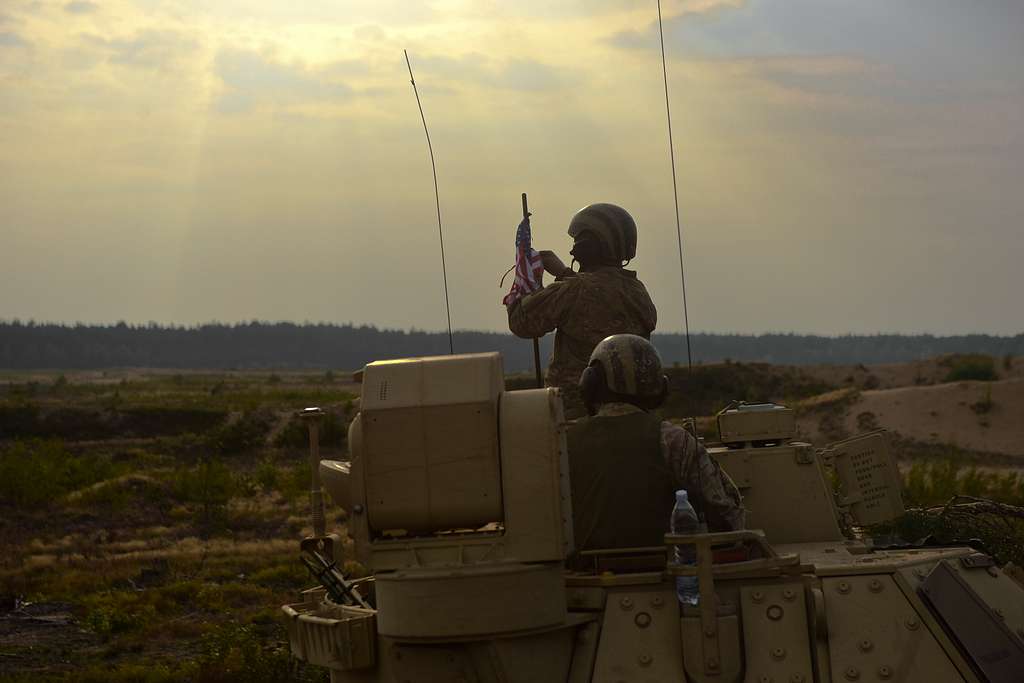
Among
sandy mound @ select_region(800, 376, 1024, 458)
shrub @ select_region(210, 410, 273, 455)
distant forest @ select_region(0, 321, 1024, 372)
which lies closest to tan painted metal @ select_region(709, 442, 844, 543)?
sandy mound @ select_region(800, 376, 1024, 458)

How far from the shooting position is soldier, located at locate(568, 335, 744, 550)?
6754 mm

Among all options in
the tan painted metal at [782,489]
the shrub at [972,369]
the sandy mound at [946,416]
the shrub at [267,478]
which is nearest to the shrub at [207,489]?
the shrub at [267,478]

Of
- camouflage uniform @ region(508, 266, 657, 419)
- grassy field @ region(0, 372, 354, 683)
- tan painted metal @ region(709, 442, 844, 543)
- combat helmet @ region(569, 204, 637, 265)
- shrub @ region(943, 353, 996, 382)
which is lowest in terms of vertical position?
grassy field @ region(0, 372, 354, 683)

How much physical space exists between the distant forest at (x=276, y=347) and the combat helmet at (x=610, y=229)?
435 ft

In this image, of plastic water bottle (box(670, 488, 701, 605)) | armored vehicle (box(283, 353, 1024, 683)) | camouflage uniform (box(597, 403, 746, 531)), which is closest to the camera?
armored vehicle (box(283, 353, 1024, 683))

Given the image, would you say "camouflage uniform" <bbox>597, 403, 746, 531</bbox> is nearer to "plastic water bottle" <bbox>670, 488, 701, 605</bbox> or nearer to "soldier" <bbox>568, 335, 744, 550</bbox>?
"soldier" <bbox>568, 335, 744, 550</bbox>

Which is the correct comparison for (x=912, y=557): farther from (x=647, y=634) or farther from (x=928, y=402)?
(x=928, y=402)

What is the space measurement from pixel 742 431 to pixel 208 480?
71.4 feet

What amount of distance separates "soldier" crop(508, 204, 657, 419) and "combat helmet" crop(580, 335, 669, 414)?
1.45 meters

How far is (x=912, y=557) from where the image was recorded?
21.8 ft

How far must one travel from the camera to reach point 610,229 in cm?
880

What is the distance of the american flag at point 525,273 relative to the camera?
9.20 meters

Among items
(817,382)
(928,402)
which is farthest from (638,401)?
(817,382)

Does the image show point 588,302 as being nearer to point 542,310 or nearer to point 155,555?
point 542,310
